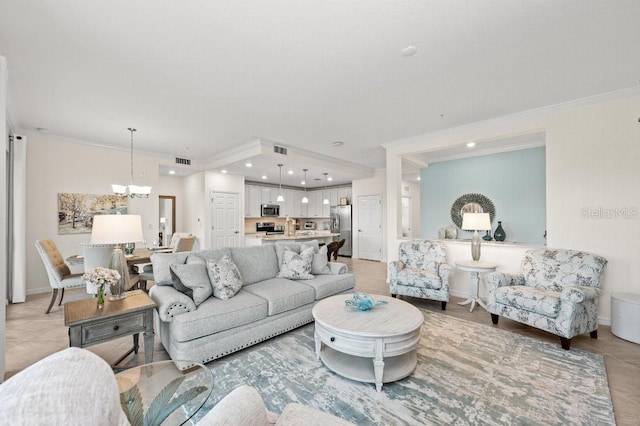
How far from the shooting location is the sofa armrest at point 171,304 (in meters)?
2.30

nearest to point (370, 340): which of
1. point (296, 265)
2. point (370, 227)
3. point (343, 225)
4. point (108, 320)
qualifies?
point (296, 265)

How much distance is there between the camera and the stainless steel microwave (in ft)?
28.8

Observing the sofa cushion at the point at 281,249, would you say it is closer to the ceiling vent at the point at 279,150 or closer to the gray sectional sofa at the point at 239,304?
the gray sectional sofa at the point at 239,304

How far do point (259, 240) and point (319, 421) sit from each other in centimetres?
532

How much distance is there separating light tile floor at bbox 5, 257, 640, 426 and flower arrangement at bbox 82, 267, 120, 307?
73 cm

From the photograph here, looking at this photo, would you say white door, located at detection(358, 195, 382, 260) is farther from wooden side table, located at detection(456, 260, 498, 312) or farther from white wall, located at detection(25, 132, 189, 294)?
white wall, located at detection(25, 132, 189, 294)

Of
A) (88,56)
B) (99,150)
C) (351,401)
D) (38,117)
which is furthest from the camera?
(99,150)

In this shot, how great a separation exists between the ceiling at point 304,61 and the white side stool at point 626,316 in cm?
229

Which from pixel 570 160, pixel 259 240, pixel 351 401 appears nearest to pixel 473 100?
pixel 570 160

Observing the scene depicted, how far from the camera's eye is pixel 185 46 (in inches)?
91.4

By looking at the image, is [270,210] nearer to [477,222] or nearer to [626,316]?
[477,222]

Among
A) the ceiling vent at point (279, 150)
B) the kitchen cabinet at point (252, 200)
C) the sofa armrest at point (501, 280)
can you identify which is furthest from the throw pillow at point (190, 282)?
the kitchen cabinet at point (252, 200)

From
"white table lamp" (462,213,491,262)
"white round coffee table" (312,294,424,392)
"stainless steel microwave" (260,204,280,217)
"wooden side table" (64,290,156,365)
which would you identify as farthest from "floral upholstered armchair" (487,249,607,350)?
"stainless steel microwave" (260,204,280,217)

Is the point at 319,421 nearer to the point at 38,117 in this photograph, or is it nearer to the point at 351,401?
the point at 351,401
